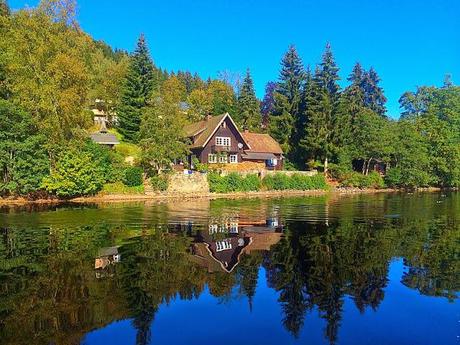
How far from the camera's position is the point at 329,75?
62.1 meters

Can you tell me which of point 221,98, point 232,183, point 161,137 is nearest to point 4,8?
point 161,137

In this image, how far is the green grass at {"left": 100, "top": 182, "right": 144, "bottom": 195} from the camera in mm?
41875

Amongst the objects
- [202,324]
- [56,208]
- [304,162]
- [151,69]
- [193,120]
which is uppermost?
[151,69]

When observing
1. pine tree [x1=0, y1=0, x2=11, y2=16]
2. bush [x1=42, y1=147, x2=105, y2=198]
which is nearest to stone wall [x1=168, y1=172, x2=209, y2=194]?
bush [x1=42, y1=147, x2=105, y2=198]

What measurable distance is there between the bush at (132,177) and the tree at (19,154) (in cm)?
833

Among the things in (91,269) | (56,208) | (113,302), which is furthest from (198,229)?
(56,208)

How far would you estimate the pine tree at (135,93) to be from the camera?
192 ft

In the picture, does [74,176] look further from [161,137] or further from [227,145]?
[227,145]

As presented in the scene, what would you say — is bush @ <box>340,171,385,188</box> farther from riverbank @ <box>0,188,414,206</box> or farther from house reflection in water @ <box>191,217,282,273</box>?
house reflection in water @ <box>191,217,282,273</box>

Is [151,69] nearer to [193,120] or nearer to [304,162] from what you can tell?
[193,120]

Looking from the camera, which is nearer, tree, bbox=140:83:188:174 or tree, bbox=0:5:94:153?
tree, bbox=0:5:94:153

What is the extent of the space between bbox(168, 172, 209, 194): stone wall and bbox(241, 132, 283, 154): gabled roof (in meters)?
15.2

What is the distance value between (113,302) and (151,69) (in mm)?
55592

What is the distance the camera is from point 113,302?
36.3ft
